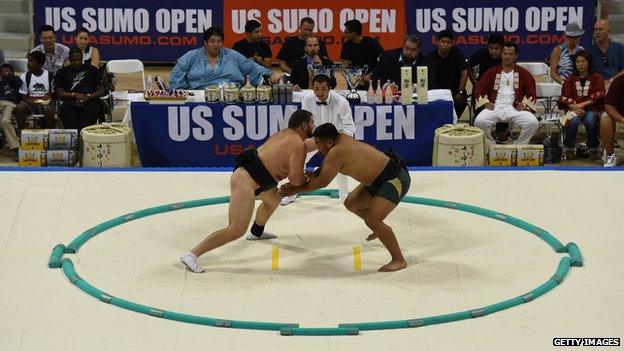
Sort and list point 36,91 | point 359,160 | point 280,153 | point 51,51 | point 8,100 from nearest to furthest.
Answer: point 359,160
point 280,153
point 8,100
point 36,91
point 51,51

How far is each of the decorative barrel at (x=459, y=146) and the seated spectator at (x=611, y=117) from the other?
105cm

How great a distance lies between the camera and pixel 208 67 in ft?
33.2

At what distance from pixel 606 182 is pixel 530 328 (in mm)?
2720

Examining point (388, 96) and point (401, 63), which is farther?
point (401, 63)

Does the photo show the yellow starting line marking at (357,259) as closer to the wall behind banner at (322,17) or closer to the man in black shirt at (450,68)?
the man in black shirt at (450,68)

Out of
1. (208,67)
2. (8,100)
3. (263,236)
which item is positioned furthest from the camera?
(8,100)

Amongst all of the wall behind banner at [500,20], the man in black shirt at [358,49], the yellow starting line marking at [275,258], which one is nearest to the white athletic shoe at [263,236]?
the yellow starting line marking at [275,258]

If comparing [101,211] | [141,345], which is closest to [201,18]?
[101,211]

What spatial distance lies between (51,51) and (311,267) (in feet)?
14.8

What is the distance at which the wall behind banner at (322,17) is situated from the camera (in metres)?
12.3

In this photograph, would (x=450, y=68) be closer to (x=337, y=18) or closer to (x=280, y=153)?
(x=337, y=18)

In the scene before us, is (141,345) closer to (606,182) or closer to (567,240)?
(567,240)

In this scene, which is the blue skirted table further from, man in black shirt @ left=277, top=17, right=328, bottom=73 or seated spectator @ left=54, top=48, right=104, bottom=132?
man in black shirt @ left=277, top=17, right=328, bottom=73

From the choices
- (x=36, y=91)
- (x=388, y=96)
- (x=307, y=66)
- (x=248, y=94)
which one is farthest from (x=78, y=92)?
(x=388, y=96)
